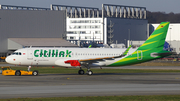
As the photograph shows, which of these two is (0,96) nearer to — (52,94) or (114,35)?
(52,94)

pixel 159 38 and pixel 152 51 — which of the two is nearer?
pixel 159 38

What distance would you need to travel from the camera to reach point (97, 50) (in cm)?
4597

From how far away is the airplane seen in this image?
143ft

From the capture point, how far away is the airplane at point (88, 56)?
43.6m

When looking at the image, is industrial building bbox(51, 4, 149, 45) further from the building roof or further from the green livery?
the green livery

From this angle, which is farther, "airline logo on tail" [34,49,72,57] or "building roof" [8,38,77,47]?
"building roof" [8,38,77,47]

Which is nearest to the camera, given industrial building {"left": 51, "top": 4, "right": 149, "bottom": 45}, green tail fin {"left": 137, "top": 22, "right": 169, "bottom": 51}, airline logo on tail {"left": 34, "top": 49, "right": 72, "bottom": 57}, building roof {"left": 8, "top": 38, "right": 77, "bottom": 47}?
airline logo on tail {"left": 34, "top": 49, "right": 72, "bottom": 57}

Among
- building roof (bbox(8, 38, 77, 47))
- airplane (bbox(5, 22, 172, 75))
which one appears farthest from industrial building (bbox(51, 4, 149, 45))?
airplane (bbox(5, 22, 172, 75))

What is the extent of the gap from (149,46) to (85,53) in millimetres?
9514

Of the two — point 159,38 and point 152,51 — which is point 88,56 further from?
point 159,38

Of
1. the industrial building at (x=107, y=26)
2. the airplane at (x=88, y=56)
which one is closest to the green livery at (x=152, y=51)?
the airplane at (x=88, y=56)

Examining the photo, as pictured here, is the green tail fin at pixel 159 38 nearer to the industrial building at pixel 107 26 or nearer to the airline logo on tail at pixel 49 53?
the airline logo on tail at pixel 49 53

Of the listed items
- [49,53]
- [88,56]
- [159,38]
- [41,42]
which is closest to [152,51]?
[159,38]

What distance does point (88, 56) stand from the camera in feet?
148
